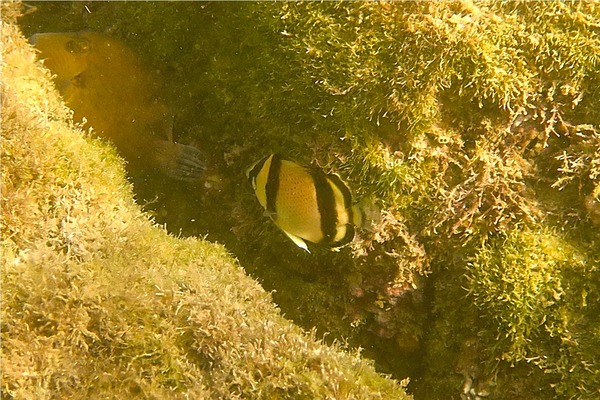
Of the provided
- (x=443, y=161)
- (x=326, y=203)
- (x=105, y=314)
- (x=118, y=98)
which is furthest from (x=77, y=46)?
(x=443, y=161)

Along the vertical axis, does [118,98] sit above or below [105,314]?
above

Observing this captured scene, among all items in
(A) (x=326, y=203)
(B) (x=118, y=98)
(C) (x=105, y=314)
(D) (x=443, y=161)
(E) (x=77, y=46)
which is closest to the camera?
(C) (x=105, y=314)

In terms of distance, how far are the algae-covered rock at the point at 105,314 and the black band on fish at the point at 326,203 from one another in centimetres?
66

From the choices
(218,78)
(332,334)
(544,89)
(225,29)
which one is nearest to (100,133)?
(218,78)

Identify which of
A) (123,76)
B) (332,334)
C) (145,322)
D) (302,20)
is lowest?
(332,334)

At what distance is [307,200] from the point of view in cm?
258

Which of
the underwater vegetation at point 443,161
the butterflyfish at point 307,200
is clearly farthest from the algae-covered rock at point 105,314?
the underwater vegetation at point 443,161

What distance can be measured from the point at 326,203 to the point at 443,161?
88 cm

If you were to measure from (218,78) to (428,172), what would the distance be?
5.31ft

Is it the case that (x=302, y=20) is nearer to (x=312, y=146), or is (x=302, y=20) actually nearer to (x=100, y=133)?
(x=312, y=146)

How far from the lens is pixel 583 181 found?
2816 mm

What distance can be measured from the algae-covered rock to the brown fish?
418 mm

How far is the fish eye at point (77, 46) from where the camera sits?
3223 millimetres

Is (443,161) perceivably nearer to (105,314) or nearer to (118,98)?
(105,314)
